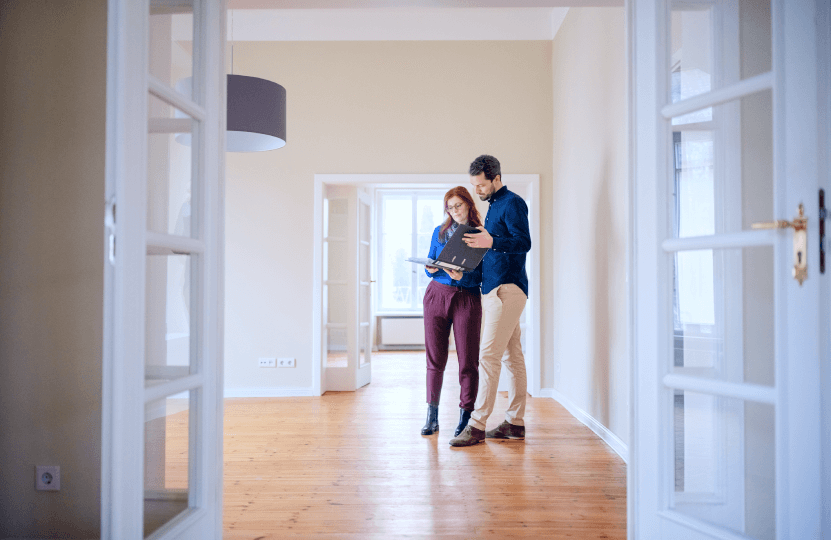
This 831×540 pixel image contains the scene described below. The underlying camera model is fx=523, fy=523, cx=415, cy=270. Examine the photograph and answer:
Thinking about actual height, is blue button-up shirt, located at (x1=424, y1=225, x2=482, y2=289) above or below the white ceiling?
below

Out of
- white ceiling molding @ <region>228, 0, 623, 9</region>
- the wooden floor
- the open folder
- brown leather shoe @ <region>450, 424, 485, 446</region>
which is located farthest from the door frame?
white ceiling molding @ <region>228, 0, 623, 9</region>

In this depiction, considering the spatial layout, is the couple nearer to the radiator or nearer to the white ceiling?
the white ceiling

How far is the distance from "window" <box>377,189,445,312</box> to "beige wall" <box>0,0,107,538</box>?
23.6 feet

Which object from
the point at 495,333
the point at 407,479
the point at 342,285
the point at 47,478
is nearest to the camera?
the point at 47,478

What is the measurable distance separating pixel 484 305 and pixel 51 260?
2.26 meters

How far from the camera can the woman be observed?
131 inches

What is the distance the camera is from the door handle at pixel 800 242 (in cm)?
137

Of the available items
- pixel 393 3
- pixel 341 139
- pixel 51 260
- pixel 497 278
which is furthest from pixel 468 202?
pixel 51 260

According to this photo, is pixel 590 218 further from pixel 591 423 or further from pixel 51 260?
pixel 51 260

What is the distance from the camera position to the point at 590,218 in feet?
12.2

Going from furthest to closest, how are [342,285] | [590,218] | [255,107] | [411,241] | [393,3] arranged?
[411,241] → [342,285] → [590,218] → [255,107] → [393,3]

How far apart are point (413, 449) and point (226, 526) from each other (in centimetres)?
129

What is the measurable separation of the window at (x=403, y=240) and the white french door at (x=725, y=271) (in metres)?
7.37

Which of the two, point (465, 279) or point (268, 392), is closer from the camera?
point (465, 279)
